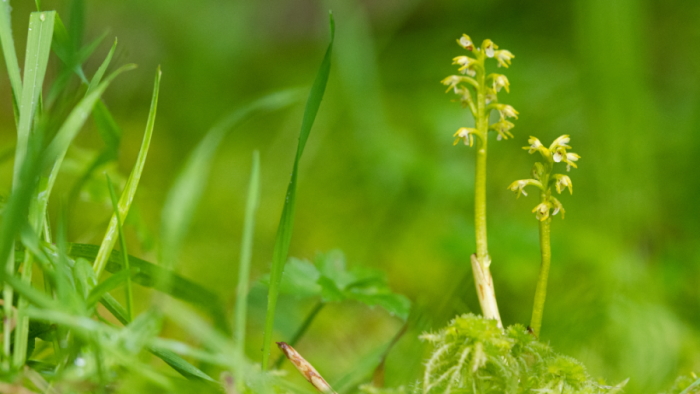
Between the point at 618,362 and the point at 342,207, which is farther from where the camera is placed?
the point at 342,207

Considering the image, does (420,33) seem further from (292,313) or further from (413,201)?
(292,313)

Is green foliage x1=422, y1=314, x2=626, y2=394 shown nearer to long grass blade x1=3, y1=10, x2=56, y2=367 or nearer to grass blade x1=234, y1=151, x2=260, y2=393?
grass blade x1=234, y1=151, x2=260, y2=393

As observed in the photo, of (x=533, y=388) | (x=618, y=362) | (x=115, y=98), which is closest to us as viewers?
(x=533, y=388)

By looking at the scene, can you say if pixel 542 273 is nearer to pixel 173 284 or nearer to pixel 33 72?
pixel 173 284

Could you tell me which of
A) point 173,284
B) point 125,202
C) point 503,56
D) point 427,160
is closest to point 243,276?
point 173,284

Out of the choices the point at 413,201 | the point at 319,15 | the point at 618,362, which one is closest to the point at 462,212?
the point at 413,201

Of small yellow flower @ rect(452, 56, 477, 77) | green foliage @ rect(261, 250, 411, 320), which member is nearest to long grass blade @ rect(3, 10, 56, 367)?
green foliage @ rect(261, 250, 411, 320)
